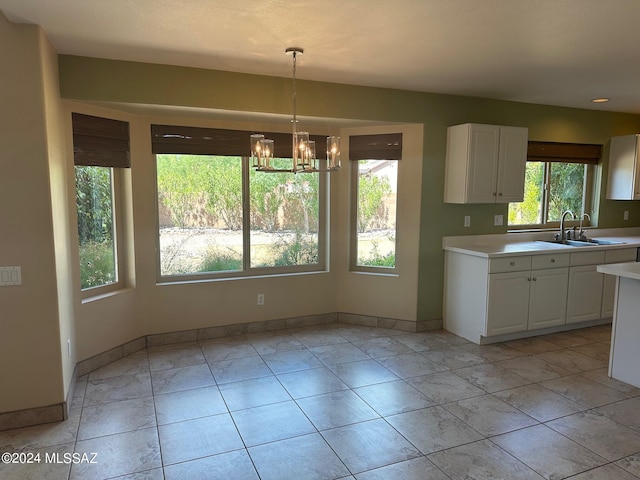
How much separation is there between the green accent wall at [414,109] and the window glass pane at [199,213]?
64 cm

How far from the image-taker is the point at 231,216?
4332 millimetres

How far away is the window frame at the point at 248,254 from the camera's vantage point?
4114 mm

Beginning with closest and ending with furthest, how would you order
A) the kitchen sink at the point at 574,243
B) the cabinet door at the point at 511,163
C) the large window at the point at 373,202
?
1. the cabinet door at the point at 511,163
2. the large window at the point at 373,202
3. the kitchen sink at the point at 574,243

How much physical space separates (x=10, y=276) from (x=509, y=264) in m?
3.90

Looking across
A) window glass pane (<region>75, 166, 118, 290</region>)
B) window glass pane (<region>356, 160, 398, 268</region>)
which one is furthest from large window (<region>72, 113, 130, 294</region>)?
window glass pane (<region>356, 160, 398, 268</region>)

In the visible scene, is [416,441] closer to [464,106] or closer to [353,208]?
[353,208]

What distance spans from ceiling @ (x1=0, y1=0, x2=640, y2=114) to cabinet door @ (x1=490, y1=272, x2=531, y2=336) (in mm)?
1775

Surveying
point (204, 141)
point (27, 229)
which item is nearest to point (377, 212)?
point (204, 141)

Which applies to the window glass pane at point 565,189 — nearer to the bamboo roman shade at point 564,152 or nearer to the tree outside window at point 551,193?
the tree outside window at point 551,193

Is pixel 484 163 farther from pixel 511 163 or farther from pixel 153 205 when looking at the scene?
pixel 153 205

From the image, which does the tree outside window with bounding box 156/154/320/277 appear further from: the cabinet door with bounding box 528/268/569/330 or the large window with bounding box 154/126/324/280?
the cabinet door with bounding box 528/268/569/330

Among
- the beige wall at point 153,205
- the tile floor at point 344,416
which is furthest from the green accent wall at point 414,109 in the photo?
the tile floor at point 344,416

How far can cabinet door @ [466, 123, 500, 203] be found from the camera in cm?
423

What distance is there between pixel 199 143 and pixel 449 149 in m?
2.43
